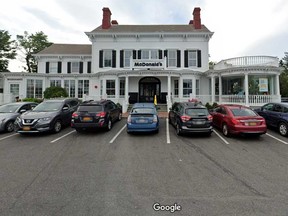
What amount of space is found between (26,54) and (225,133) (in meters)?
47.1

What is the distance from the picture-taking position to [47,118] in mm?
9047

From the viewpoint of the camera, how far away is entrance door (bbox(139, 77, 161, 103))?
20.4 metres

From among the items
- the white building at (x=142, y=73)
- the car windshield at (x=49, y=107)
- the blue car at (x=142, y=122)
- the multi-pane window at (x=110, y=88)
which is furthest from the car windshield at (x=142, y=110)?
the multi-pane window at (x=110, y=88)

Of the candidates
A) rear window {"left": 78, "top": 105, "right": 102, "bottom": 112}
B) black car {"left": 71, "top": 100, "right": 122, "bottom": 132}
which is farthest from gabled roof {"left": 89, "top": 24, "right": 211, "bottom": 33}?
black car {"left": 71, "top": 100, "right": 122, "bottom": 132}

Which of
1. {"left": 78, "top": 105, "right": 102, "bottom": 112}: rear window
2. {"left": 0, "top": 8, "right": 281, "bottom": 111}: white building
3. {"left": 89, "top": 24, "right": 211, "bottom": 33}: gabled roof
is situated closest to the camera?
{"left": 78, "top": 105, "right": 102, "bottom": 112}: rear window

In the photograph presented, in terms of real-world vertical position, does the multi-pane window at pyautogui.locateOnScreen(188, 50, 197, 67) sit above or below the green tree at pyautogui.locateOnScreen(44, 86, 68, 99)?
above

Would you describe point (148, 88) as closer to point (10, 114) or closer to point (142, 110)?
point (142, 110)

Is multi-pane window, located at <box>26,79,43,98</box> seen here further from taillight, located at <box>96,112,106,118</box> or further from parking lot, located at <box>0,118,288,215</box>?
taillight, located at <box>96,112,106,118</box>

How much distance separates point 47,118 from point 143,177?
6.86 meters

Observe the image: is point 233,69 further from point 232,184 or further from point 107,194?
point 107,194

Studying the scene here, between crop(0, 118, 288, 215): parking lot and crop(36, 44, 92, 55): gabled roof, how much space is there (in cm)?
1845

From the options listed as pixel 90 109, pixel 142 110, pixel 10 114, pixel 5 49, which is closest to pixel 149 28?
pixel 142 110

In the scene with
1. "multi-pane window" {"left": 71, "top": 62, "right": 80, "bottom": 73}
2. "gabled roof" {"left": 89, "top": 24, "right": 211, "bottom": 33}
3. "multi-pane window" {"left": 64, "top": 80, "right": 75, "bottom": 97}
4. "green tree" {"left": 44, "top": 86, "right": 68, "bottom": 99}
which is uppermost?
"gabled roof" {"left": 89, "top": 24, "right": 211, "bottom": 33}

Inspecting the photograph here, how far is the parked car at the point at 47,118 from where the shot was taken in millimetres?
8609
